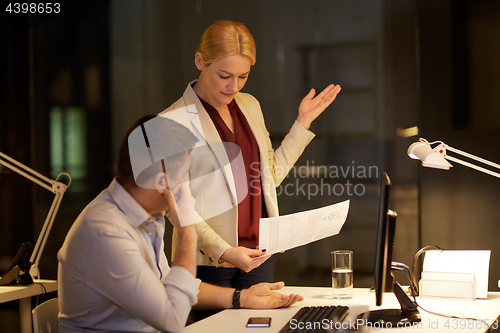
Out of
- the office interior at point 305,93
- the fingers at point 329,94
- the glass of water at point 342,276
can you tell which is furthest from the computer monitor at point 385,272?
the office interior at point 305,93

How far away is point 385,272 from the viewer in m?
1.36

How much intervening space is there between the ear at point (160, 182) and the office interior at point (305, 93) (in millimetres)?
1625

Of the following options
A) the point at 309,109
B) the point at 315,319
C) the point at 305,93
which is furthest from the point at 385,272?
the point at 305,93

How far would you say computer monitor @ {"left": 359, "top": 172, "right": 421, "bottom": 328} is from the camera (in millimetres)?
1313

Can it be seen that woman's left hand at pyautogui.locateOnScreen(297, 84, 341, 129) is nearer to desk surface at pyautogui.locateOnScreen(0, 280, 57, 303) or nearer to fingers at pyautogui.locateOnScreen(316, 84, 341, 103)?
fingers at pyautogui.locateOnScreen(316, 84, 341, 103)

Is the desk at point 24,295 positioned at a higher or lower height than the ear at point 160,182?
lower

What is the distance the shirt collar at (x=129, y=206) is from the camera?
1395 mm

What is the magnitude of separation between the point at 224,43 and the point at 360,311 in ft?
3.81

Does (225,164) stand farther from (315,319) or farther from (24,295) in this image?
(24,295)

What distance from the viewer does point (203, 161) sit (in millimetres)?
1988

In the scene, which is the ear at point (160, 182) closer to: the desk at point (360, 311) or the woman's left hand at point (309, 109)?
the desk at point (360, 311)

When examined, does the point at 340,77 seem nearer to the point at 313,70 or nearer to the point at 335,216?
the point at 313,70

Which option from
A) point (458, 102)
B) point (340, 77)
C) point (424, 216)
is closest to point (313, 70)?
point (340, 77)

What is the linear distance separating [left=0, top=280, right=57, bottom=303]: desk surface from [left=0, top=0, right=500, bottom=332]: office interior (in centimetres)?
67
